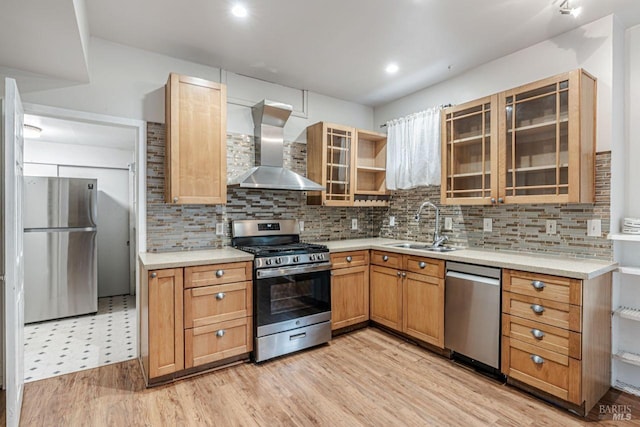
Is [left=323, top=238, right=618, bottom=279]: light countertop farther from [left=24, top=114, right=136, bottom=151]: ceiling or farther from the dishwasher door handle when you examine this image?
[left=24, top=114, right=136, bottom=151]: ceiling

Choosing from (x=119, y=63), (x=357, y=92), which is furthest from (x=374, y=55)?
(x=119, y=63)

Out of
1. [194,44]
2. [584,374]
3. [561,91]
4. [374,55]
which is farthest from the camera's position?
[374,55]

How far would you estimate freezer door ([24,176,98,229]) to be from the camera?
3.81 m

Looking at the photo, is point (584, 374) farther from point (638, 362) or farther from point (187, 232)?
point (187, 232)

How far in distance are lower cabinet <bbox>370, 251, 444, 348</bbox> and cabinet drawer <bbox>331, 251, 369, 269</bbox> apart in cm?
10

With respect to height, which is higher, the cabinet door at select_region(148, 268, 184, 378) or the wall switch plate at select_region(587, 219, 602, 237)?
the wall switch plate at select_region(587, 219, 602, 237)

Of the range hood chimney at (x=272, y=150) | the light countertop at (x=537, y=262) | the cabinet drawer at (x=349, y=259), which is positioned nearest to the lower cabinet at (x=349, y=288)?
the cabinet drawer at (x=349, y=259)

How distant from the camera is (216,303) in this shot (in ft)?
8.41

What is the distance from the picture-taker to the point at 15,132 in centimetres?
181

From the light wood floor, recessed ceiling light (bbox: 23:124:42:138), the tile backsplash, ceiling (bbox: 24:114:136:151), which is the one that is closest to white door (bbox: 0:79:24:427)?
the light wood floor

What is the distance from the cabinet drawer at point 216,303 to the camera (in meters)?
2.47

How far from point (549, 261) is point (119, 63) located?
11.9ft

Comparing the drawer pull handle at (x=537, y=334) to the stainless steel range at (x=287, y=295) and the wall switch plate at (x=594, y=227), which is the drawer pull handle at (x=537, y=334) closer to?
the wall switch plate at (x=594, y=227)

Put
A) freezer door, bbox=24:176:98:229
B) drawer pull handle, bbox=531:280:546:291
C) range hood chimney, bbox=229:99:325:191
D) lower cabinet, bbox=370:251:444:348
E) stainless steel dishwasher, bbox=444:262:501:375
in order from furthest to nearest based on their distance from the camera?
freezer door, bbox=24:176:98:229
range hood chimney, bbox=229:99:325:191
lower cabinet, bbox=370:251:444:348
stainless steel dishwasher, bbox=444:262:501:375
drawer pull handle, bbox=531:280:546:291
